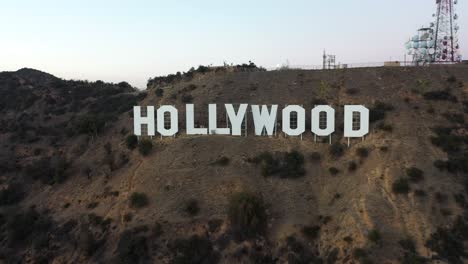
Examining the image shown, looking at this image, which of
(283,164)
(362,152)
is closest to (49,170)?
(283,164)

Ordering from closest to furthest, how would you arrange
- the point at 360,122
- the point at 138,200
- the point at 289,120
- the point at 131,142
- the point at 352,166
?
the point at 138,200 → the point at 352,166 → the point at 360,122 → the point at 289,120 → the point at 131,142

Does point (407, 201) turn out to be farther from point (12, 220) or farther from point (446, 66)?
point (12, 220)

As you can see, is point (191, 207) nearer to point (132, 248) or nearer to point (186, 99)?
point (132, 248)

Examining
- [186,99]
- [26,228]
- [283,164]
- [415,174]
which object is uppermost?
[186,99]

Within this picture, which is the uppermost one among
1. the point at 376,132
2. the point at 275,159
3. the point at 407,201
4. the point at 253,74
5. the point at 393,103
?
the point at 253,74

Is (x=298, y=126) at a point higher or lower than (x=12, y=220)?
higher

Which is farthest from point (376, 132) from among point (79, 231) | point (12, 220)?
point (12, 220)

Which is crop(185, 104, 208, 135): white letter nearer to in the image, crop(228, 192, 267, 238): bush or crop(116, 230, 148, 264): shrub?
crop(228, 192, 267, 238): bush

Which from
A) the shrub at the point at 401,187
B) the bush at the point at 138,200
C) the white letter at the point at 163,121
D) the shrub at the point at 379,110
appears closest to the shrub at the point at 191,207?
the bush at the point at 138,200
